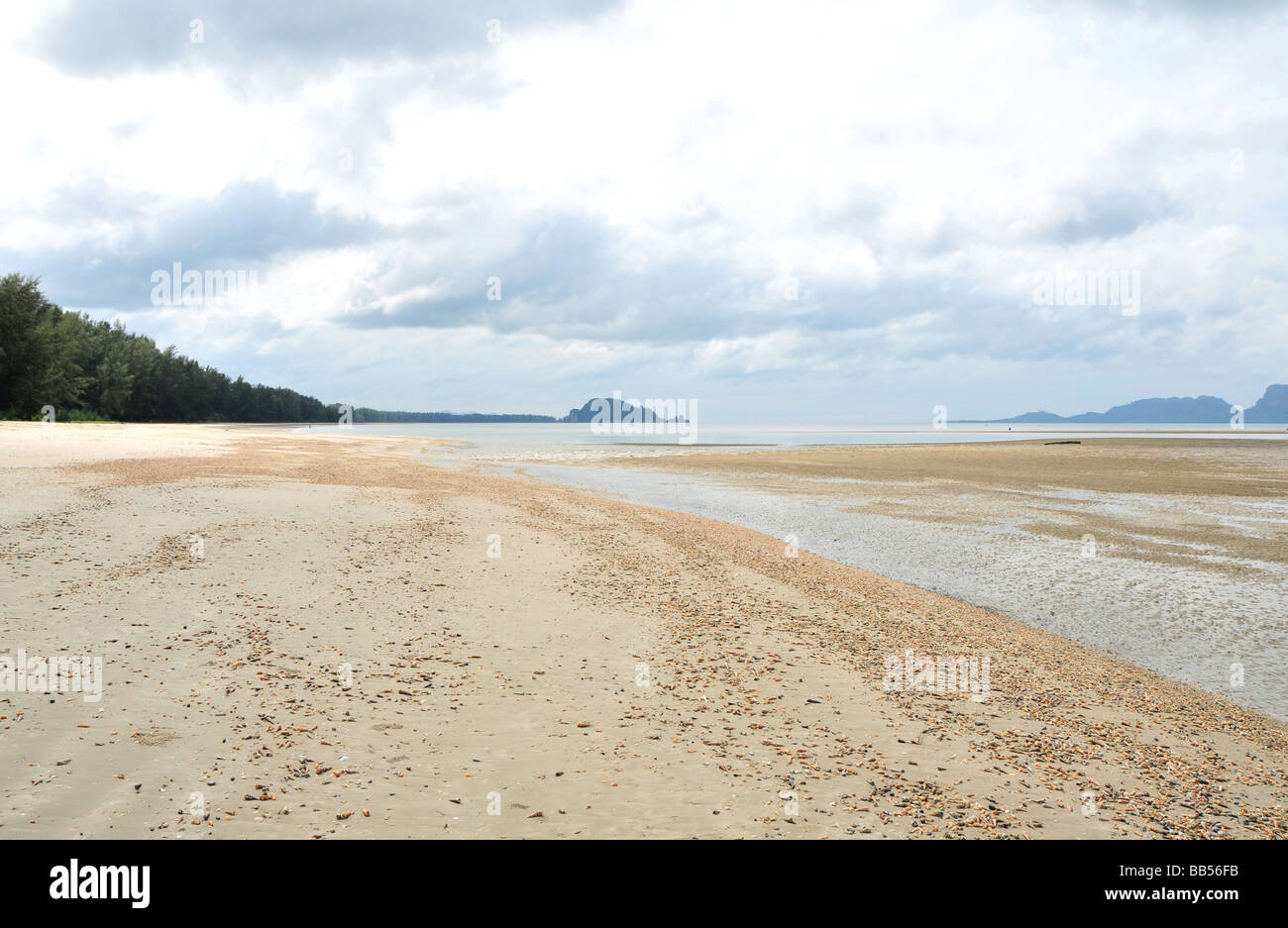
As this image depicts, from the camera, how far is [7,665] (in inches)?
302

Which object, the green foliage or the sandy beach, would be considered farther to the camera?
the green foliage

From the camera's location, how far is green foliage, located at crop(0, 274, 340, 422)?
233 feet

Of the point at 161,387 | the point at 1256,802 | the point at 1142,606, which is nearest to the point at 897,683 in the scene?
the point at 1256,802

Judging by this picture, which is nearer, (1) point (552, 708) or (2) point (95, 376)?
(1) point (552, 708)

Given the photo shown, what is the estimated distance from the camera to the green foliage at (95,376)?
70.9 meters

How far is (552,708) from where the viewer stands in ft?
25.4

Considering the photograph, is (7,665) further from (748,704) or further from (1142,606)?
(1142,606)

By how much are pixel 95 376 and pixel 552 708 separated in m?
124

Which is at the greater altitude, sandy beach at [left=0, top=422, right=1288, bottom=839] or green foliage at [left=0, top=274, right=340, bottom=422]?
green foliage at [left=0, top=274, right=340, bottom=422]

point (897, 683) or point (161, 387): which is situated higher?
point (161, 387)

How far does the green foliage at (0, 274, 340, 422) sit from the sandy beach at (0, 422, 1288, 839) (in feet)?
240

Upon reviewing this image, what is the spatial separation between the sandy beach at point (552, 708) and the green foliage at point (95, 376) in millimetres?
73216
